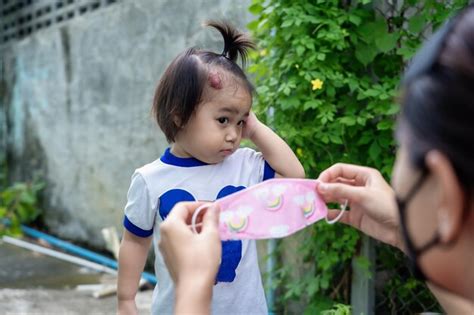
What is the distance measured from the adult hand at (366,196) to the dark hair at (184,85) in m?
0.55

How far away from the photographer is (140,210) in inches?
77.4

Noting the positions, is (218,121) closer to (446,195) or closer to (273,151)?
(273,151)

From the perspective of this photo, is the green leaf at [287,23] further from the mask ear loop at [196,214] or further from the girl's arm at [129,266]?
the mask ear loop at [196,214]

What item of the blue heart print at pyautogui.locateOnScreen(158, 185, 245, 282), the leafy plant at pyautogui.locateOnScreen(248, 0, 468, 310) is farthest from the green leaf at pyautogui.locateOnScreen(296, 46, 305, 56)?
the blue heart print at pyautogui.locateOnScreen(158, 185, 245, 282)

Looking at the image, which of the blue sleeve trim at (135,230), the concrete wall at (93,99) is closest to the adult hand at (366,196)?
the blue sleeve trim at (135,230)

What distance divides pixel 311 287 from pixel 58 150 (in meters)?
4.02

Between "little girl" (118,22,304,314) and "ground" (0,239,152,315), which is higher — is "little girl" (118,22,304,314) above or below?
above

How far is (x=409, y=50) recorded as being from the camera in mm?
2623

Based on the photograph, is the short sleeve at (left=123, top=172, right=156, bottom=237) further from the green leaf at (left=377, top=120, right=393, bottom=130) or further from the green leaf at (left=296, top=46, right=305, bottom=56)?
the green leaf at (left=377, top=120, right=393, bottom=130)

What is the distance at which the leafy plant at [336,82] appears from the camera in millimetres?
2715

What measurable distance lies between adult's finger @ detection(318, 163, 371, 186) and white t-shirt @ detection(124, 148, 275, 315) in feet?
1.58

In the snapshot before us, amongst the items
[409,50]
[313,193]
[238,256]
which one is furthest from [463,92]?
[409,50]

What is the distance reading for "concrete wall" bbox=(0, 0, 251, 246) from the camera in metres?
4.66

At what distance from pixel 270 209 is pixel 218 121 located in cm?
50
